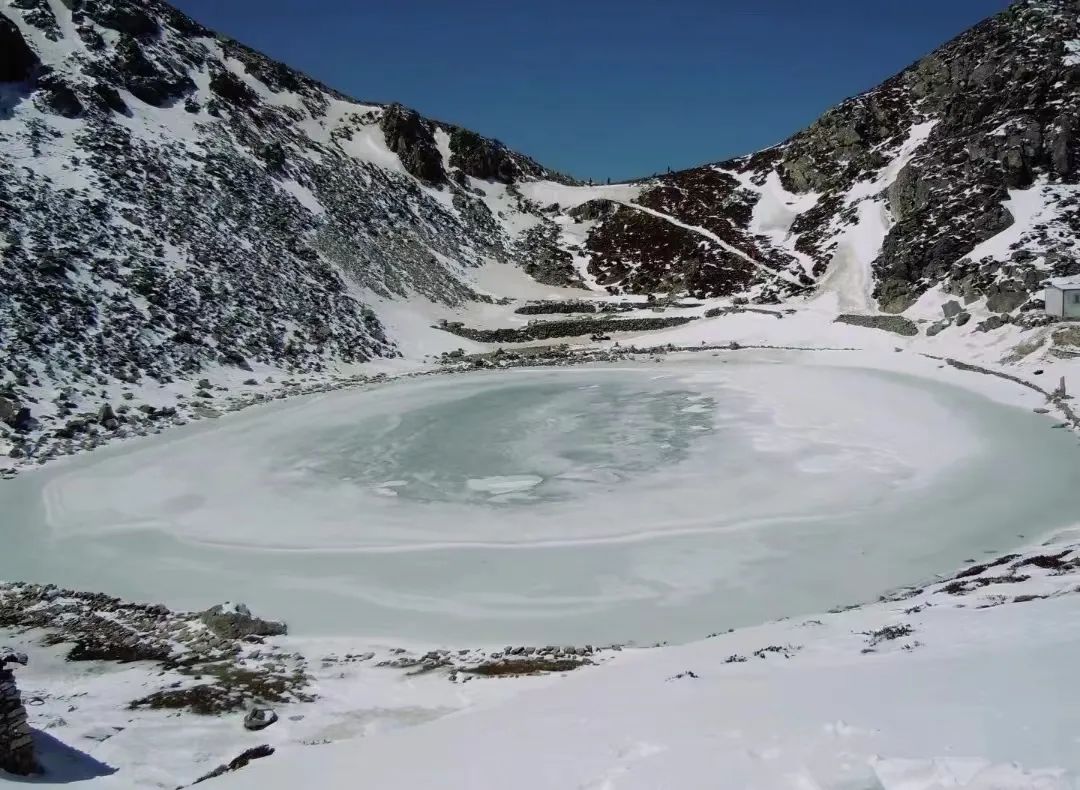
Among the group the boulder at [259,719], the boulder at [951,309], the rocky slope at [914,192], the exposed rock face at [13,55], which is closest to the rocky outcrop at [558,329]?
the rocky slope at [914,192]

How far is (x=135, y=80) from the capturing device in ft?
185

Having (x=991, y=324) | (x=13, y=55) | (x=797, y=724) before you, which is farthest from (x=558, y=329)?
(x=797, y=724)

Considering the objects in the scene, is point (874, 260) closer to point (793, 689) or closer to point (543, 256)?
point (543, 256)

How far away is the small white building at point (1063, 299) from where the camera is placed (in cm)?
3559

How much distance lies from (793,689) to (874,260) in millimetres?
54253

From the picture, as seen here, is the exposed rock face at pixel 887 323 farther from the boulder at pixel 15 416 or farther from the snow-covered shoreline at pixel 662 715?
the boulder at pixel 15 416

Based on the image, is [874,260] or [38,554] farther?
[874,260]

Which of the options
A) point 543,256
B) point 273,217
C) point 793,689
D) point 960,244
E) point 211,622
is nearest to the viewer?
point 793,689

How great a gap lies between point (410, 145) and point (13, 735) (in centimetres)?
7286

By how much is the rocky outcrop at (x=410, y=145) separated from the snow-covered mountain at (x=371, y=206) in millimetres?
220

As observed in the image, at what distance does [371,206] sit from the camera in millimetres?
64750

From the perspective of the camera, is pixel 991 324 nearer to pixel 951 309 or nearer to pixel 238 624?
pixel 951 309

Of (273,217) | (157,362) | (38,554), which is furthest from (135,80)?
(38,554)

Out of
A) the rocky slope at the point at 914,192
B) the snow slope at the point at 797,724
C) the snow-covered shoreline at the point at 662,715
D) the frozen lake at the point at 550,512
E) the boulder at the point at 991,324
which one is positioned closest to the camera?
the snow slope at the point at 797,724
